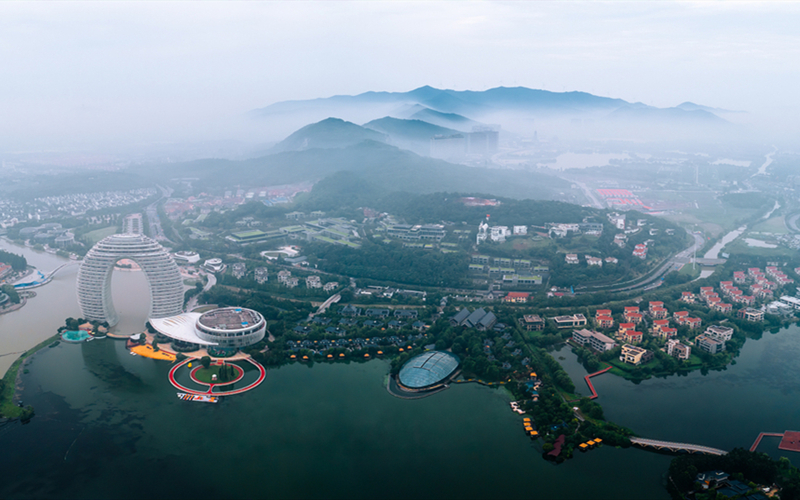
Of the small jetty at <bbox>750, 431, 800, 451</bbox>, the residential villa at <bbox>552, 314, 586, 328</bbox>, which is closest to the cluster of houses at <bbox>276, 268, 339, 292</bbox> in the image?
the residential villa at <bbox>552, 314, 586, 328</bbox>

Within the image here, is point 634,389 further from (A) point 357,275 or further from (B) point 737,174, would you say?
(B) point 737,174

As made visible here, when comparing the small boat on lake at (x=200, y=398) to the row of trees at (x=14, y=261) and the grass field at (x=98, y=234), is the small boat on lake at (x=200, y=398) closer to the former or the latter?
the row of trees at (x=14, y=261)

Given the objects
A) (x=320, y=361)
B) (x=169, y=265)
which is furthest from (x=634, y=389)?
(x=169, y=265)

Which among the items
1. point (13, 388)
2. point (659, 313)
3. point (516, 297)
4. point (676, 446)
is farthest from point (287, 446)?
point (659, 313)

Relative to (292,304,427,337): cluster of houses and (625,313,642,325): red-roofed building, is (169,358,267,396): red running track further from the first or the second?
(625,313,642,325): red-roofed building

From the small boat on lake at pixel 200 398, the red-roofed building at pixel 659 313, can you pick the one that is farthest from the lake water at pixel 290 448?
the red-roofed building at pixel 659 313

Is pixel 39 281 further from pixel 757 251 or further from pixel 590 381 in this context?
pixel 757 251

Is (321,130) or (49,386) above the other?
(321,130)
